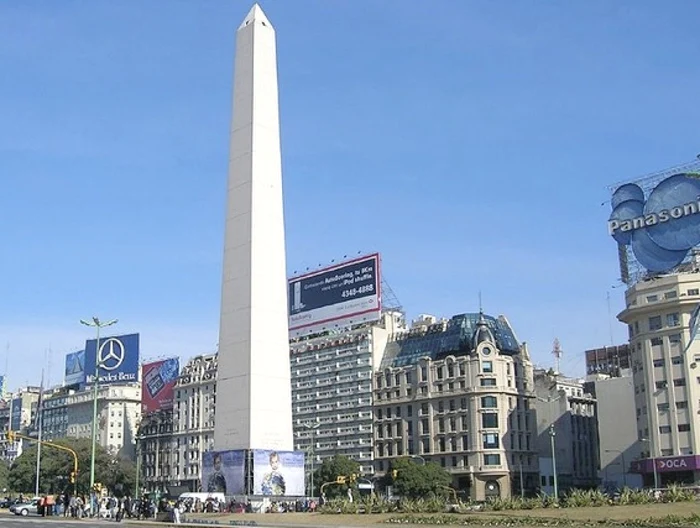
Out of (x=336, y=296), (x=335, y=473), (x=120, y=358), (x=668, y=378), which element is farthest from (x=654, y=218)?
(x=120, y=358)

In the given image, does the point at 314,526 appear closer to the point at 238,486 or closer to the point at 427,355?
the point at 238,486

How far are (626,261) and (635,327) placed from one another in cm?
628

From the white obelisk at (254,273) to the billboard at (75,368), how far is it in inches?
3788

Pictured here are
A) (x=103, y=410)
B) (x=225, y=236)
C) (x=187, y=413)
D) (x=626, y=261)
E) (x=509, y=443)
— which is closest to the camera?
(x=225, y=236)

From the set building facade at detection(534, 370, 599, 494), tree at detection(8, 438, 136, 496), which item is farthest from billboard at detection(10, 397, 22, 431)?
building facade at detection(534, 370, 599, 494)

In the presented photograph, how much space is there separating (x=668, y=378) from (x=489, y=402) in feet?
68.5

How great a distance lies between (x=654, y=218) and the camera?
84250 mm

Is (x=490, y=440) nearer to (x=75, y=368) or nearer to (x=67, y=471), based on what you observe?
(x=67, y=471)

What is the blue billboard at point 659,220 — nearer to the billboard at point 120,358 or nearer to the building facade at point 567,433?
the building facade at point 567,433

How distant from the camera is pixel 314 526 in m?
40.0

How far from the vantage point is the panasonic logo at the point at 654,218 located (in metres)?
81.4

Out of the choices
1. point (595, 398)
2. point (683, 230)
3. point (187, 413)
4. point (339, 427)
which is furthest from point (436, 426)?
point (187, 413)

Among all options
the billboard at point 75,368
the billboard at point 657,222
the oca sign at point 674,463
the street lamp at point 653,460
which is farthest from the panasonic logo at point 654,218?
the billboard at point 75,368

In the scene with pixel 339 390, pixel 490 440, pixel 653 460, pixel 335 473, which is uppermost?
pixel 339 390
